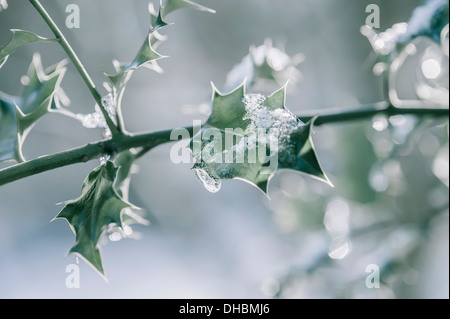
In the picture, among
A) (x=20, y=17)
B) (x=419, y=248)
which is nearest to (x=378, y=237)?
(x=419, y=248)

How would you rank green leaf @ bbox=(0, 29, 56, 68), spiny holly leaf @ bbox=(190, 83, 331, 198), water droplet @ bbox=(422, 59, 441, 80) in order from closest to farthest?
spiny holly leaf @ bbox=(190, 83, 331, 198) → green leaf @ bbox=(0, 29, 56, 68) → water droplet @ bbox=(422, 59, 441, 80)

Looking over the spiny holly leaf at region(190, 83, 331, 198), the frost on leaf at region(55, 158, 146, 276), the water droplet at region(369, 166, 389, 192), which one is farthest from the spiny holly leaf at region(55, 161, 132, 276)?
the water droplet at region(369, 166, 389, 192)

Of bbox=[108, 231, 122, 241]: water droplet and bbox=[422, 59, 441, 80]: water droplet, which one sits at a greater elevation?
bbox=[422, 59, 441, 80]: water droplet

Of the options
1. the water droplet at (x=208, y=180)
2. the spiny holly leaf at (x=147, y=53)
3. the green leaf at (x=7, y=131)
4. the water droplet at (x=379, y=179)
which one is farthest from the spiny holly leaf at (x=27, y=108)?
the water droplet at (x=379, y=179)

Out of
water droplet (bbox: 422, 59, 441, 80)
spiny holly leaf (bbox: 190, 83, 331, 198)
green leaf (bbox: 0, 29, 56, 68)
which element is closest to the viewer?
spiny holly leaf (bbox: 190, 83, 331, 198)

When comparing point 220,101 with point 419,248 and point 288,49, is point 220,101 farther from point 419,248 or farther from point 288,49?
point 288,49

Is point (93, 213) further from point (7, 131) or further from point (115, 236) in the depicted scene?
point (7, 131)

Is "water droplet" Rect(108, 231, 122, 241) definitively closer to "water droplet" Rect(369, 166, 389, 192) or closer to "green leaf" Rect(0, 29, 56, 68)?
"green leaf" Rect(0, 29, 56, 68)
